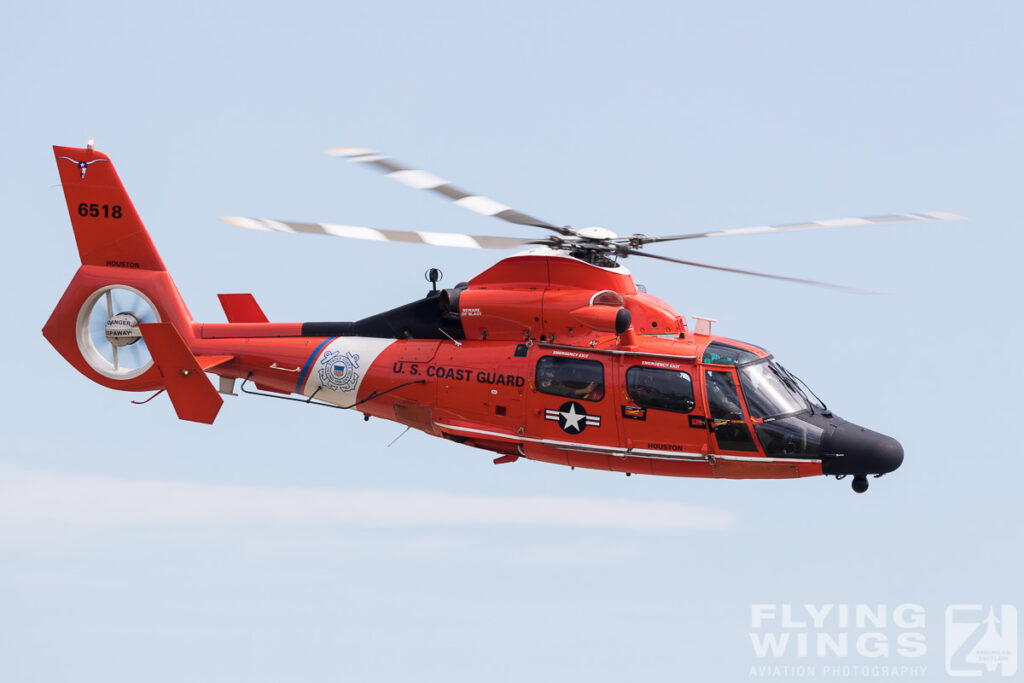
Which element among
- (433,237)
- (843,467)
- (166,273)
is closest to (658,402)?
(843,467)

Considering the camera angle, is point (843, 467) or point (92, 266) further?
point (92, 266)

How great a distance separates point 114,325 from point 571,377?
269 inches

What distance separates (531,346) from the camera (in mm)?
16797

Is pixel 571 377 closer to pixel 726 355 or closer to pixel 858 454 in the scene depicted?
pixel 726 355

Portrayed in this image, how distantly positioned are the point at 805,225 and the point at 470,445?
497cm

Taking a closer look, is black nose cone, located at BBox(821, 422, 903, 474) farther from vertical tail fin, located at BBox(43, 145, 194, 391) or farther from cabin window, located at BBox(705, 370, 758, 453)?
vertical tail fin, located at BBox(43, 145, 194, 391)

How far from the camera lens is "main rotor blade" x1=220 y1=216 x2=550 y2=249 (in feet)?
53.2

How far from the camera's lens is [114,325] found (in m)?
19.1

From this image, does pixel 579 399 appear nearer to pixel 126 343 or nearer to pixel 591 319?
pixel 591 319

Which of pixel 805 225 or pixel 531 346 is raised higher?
pixel 805 225

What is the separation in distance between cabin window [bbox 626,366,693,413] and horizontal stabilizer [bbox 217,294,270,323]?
572 centimetres

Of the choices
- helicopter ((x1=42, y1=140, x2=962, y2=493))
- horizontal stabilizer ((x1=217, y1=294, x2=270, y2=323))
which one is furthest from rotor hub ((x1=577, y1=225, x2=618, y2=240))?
horizontal stabilizer ((x1=217, y1=294, x2=270, y2=323))

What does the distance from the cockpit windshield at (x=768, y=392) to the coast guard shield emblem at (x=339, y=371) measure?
16.6 ft

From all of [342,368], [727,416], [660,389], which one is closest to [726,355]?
[727,416]
